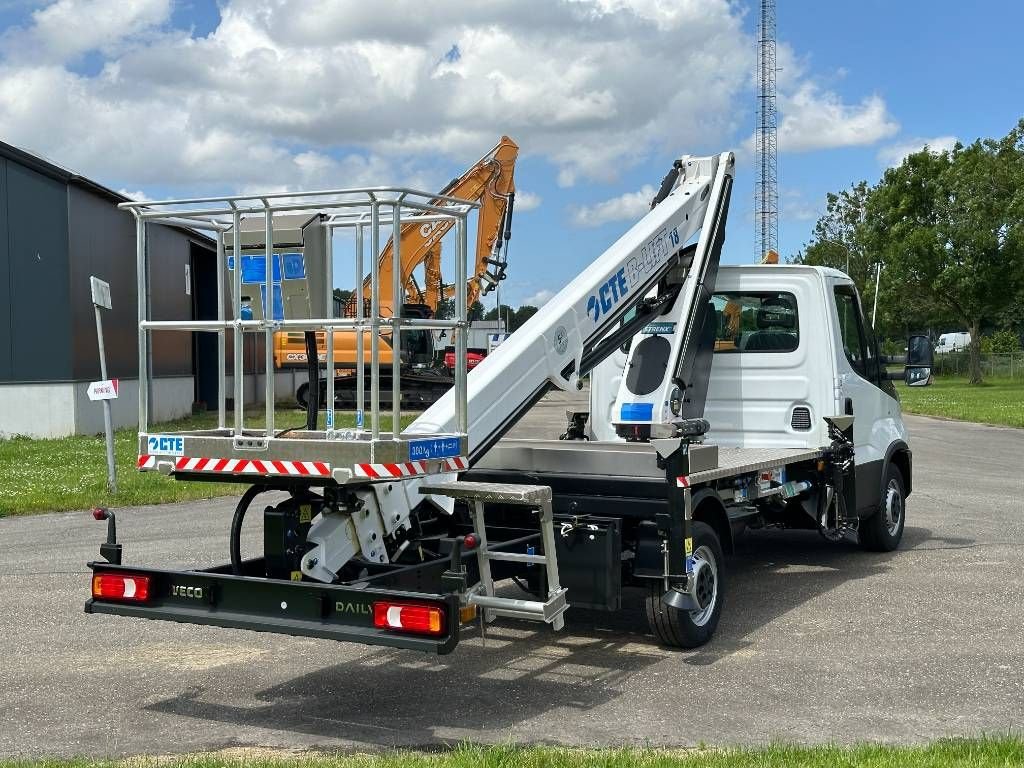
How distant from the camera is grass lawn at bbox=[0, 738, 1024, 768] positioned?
5090 mm

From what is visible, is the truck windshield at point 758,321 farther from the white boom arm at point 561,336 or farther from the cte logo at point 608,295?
the cte logo at point 608,295

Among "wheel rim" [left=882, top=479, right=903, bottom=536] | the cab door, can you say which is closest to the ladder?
the cab door

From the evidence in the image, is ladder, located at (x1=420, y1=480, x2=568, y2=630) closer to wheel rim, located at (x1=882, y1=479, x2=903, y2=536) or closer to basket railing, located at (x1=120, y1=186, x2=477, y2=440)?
basket railing, located at (x1=120, y1=186, x2=477, y2=440)

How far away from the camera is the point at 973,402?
36938 mm

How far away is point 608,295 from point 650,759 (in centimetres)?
377

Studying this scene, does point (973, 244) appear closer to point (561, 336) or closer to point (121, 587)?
point (561, 336)

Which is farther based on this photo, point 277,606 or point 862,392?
point 862,392

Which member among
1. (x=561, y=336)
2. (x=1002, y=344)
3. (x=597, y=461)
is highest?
(x=1002, y=344)

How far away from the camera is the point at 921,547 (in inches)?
436

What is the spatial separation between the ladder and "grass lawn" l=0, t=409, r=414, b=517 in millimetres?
5277

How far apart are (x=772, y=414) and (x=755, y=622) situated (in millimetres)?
2197

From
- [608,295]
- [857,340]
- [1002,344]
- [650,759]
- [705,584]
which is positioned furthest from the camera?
[1002,344]

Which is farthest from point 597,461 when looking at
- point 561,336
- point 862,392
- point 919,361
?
point 919,361

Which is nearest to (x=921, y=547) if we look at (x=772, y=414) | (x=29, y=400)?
(x=772, y=414)
